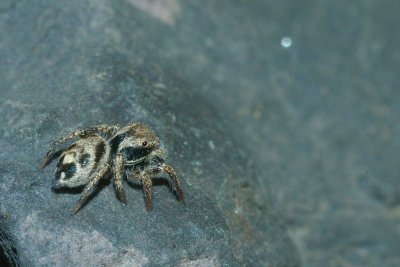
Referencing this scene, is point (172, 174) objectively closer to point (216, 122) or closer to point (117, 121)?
point (117, 121)

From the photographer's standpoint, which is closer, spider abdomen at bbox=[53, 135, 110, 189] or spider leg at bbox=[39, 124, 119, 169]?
spider abdomen at bbox=[53, 135, 110, 189]

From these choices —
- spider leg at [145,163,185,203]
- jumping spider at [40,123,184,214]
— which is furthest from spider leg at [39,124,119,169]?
spider leg at [145,163,185,203]

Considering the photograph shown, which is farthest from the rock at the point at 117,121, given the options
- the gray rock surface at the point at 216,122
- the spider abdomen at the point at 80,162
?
the spider abdomen at the point at 80,162

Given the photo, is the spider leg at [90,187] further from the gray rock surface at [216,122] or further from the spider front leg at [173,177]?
the spider front leg at [173,177]

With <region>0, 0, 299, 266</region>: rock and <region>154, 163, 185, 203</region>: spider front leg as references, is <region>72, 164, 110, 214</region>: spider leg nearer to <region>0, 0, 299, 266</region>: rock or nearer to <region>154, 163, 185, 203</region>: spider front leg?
<region>0, 0, 299, 266</region>: rock

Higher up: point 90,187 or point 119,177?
point 119,177

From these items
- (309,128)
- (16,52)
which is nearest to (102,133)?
(16,52)

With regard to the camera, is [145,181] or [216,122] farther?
[216,122]

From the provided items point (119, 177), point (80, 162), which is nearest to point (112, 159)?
point (119, 177)

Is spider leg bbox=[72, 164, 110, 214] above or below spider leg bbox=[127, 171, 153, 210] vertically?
below
